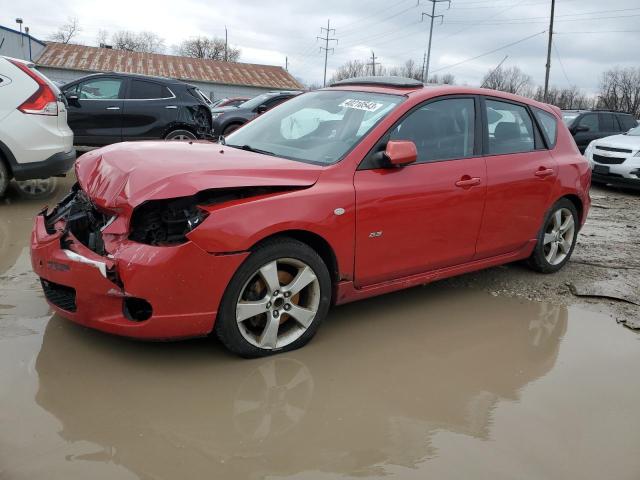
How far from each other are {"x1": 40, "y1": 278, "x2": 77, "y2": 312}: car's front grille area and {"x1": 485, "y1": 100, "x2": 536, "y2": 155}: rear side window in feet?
10.2

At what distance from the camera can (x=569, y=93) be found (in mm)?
60938

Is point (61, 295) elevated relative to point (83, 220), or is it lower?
lower

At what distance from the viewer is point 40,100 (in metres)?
6.45

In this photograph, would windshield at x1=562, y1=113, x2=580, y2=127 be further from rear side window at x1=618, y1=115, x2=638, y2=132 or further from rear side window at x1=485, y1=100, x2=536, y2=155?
rear side window at x1=485, y1=100, x2=536, y2=155

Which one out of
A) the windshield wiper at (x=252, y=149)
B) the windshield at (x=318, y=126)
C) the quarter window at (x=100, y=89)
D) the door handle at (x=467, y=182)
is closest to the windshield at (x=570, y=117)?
the quarter window at (x=100, y=89)

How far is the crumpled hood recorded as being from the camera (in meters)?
2.99

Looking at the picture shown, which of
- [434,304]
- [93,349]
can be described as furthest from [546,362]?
[93,349]

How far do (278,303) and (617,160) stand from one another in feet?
33.1

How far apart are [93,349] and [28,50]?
3643 centimetres

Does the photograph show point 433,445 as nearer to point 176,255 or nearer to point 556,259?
point 176,255

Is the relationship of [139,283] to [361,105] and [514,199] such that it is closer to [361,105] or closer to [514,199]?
Result: [361,105]

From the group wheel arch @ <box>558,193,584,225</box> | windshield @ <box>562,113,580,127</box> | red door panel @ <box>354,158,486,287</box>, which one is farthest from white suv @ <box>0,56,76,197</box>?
windshield @ <box>562,113,580,127</box>

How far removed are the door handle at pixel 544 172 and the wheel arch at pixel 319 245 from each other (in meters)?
2.16

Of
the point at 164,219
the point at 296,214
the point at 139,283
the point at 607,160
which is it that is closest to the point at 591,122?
the point at 607,160
